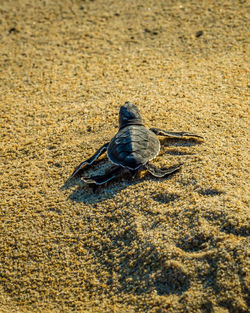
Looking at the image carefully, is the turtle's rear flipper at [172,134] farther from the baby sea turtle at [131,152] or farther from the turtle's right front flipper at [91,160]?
the turtle's right front flipper at [91,160]

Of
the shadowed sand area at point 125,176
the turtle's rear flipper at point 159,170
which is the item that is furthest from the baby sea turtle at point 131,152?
the shadowed sand area at point 125,176

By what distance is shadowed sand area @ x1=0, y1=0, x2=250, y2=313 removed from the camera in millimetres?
2268

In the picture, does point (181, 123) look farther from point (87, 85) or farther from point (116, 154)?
point (87, 85)

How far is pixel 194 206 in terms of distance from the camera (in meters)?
2.58

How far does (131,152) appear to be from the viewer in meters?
2.86

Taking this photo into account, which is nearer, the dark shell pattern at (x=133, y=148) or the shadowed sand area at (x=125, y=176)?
the shadowed sand area at (x=125, y=176)

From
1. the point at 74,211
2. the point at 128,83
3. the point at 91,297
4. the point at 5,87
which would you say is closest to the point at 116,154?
the point at 74,211

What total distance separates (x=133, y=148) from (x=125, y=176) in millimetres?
281

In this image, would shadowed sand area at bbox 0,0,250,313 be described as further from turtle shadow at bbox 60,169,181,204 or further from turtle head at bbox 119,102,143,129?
turtle head at bbox 119,102,143,129

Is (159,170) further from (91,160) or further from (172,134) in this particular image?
(91,160)

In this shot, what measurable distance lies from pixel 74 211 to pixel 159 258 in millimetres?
839

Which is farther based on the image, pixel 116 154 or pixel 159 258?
pixel 116 154

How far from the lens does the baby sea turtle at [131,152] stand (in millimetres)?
2848

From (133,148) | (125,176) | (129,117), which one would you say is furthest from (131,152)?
(129,117)
